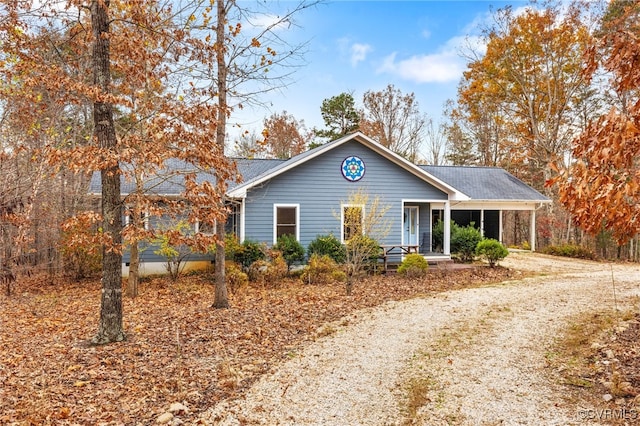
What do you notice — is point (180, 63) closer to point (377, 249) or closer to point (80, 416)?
→ point (80, 416)

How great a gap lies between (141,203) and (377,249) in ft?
29.6

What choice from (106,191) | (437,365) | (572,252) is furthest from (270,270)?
(572,252)

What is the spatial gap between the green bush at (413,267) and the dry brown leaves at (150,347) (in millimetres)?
1688

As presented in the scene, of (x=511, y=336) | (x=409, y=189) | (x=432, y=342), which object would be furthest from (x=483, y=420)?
(x=409, y=189)

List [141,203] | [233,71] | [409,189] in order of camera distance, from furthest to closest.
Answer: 1. [409,189]
2. [233,71]
3. [141,203]

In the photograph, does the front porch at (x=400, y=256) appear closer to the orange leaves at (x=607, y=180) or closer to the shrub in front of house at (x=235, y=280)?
the shrub in front of house at (x=235, y=280)

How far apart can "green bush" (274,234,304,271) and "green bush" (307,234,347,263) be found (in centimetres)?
52

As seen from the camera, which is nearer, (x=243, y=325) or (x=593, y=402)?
(x=593, y=402)

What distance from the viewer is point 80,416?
412 centimetres

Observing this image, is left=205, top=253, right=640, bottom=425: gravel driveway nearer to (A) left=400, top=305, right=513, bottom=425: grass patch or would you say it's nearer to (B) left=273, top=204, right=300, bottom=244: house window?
(A) left=400, top=305, right=513, bottom=425: grass patch

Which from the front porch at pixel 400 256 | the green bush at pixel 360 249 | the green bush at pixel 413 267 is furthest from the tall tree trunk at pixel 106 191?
the front porch at pixel 400 256

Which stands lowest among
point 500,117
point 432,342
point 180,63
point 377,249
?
point 432,342

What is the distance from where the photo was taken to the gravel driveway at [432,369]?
14.1 feet

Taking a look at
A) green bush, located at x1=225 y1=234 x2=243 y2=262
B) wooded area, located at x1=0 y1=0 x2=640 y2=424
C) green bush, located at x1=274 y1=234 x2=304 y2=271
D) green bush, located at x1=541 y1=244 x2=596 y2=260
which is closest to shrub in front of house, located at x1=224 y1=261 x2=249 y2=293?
wooded area, located at x1=0 y1=0 x2=640 y2=424
